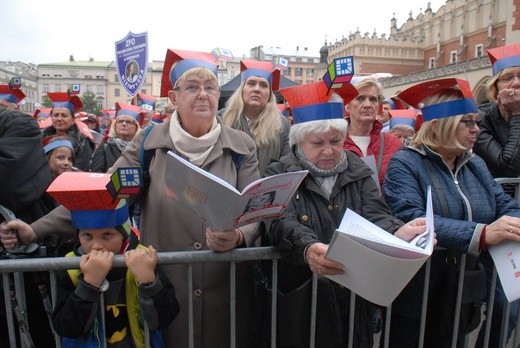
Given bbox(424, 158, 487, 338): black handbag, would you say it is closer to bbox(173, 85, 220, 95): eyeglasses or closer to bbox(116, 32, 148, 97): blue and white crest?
bbox(173, 85, 220, 95): eyeglasses

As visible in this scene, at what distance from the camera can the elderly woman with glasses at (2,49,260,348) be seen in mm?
2303

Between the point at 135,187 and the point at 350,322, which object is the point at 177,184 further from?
the point at 350,322

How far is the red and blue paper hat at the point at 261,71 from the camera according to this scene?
413 centimetres

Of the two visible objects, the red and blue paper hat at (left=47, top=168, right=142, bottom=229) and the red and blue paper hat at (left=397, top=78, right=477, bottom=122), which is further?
the red and blue paper hat at (left=397, top=78, right=477, bottom=122)

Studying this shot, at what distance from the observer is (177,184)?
1.78 m

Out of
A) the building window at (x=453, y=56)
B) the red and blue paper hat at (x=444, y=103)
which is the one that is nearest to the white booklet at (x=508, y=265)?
the red and blue paper hat at (x=444, y=103)

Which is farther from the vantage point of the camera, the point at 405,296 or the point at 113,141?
the point at 113,141

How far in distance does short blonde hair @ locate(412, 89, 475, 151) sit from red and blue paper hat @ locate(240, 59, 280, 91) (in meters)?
1.76

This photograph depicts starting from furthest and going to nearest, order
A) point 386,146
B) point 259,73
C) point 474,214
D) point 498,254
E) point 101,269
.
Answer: point 259,73 < point 386,146 < point 474,214 < point 498,254 < point 101,269

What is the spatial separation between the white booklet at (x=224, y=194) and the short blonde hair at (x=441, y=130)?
123cm

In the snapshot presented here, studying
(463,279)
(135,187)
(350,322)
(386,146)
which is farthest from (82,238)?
(386,146)

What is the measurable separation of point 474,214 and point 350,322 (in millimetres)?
958


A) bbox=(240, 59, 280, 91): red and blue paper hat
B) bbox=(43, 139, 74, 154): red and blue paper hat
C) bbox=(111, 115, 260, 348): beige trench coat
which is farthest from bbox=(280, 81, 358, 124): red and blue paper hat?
bbox=(43, 139, 74, 154): red and blue paper hat

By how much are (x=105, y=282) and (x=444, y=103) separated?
2118 millimetres
